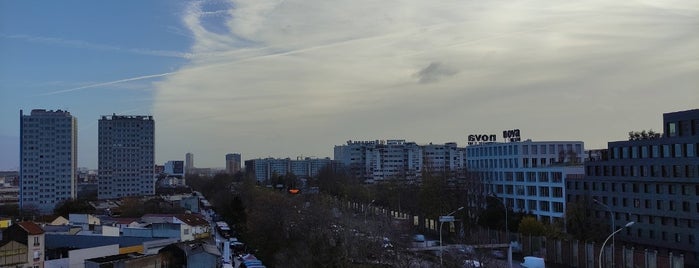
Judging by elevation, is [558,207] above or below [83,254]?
above

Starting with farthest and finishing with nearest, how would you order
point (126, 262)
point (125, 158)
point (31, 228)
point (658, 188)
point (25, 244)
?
point (125, 158), point (658, 188), point (31, 228), point (25, 244), point (126, 262)

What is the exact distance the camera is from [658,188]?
116 ft

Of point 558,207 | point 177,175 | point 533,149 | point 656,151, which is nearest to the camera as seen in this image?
point 656,151

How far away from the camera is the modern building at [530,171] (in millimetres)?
46938

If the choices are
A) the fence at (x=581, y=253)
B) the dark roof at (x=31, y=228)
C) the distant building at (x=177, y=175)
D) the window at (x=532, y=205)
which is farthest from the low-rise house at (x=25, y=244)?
the distant building at (x=177, y=175)

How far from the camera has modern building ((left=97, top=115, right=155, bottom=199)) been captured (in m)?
102

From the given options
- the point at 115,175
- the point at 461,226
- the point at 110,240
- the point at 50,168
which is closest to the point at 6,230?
the point at 110,240

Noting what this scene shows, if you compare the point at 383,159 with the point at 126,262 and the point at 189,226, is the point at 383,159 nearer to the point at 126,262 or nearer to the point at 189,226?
the point at 189,226

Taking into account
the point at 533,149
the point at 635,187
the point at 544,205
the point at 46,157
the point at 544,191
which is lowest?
the point at 544,205

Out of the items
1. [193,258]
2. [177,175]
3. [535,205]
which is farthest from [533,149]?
[177,175]

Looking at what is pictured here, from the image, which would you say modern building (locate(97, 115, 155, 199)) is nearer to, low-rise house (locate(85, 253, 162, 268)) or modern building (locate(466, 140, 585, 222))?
modern building (locate(466, 140, 585, 222))

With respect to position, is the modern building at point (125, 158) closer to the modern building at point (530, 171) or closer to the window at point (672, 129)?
the modern building at point (530, 171)

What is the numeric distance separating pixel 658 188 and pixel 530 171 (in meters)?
15.9

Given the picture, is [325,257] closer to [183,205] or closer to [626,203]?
[626,203]
